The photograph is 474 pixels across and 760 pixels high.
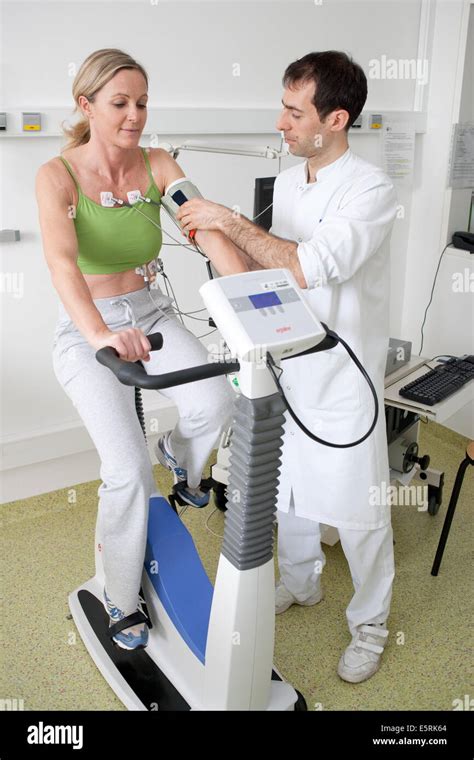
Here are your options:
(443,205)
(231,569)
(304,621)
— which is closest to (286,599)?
(304,621)

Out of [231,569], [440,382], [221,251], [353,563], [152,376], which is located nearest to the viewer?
[152,376]

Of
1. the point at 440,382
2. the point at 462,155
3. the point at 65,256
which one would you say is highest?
the point at 462,155

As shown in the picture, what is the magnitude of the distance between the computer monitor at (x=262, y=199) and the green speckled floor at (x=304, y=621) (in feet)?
3.90

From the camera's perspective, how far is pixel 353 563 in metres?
2.12

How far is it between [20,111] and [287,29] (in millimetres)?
1234

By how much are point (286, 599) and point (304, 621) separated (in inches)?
3.5

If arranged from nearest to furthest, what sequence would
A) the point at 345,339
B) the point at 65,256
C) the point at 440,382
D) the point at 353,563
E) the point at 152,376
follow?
the point at 152,376 → the point at 65,256 → the point at 345,339 → the point at 353,563 → the point at 440,382

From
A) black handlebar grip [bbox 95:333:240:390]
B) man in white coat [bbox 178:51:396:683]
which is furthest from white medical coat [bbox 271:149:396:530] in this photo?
black handlebar grip [bbox 95:333:240:390]

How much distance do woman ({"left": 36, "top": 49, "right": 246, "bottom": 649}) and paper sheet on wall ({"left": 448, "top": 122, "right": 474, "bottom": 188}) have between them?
6.53 ft

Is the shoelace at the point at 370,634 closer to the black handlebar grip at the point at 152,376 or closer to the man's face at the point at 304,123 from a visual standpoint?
the black handlebar grip at the point at 152,376

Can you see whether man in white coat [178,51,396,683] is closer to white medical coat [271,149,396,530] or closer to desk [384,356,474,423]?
white medical coat [271,149,396,530]

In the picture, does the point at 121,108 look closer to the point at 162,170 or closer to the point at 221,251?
the point at 162,170

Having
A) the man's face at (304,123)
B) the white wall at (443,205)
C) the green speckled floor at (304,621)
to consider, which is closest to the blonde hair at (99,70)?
the man's face at (304,123)

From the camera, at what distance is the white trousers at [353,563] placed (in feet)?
6.83
